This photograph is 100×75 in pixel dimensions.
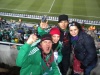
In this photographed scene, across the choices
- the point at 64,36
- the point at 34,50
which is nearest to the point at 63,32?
the point at 64,36

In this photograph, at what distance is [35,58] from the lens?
3416mm

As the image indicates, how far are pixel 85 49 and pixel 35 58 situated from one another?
1540 millimetres

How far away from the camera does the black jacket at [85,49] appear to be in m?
4.37

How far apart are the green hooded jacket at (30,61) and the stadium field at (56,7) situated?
13675mm

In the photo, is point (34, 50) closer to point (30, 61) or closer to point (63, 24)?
point (30, 61)

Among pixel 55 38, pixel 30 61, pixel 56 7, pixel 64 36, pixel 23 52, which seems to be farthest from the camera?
pixel 56 7

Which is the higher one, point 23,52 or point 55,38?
point 23,52

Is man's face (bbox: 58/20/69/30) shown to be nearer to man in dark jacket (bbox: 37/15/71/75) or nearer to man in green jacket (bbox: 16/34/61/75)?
man in dark jacket (bbox: 37/15/71/75)

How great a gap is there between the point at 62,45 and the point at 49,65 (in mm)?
1047

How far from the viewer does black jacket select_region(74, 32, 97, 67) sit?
Answer: 172 inches

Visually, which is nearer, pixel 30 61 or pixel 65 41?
pixel 30 61

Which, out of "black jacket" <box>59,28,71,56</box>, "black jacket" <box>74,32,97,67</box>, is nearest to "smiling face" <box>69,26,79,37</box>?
"black jacket" <box>74,32,97,67</box>

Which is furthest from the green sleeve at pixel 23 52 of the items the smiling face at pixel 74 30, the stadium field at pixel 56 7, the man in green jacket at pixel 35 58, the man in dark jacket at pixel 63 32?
the stadium field at pixel 56 7

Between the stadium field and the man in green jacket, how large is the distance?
13.5m
